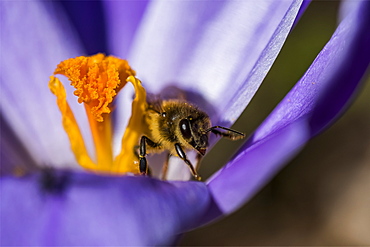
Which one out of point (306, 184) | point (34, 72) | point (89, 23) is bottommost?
point (306, 184)

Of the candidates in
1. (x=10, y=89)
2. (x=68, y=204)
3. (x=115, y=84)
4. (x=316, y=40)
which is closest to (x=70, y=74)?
(x=115, y=84)

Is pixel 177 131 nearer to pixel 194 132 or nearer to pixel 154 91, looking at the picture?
pixel 194 132

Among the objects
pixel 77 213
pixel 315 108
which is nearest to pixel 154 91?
pixel 315 108

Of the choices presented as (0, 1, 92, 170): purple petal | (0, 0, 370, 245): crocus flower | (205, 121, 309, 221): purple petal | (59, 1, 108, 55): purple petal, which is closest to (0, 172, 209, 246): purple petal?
(0, 0, 370, 245): crocus flower

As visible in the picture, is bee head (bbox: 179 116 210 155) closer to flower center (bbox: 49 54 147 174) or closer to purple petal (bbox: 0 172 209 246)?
flower center (bbox: 49 54 147 174)

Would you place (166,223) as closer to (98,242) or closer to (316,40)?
(98,242)

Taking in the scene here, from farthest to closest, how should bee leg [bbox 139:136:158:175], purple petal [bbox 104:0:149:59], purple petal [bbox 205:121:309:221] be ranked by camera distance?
purple petal [bbox 104:0:149:59], bee leg [bbox 139:136:158:175], purple petal [bbox 205:121:309:221]

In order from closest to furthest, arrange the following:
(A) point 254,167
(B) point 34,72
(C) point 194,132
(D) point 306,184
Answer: (A) point 254,167
(C) point 194,132
(B) point 34,72
(D) point 306,184
